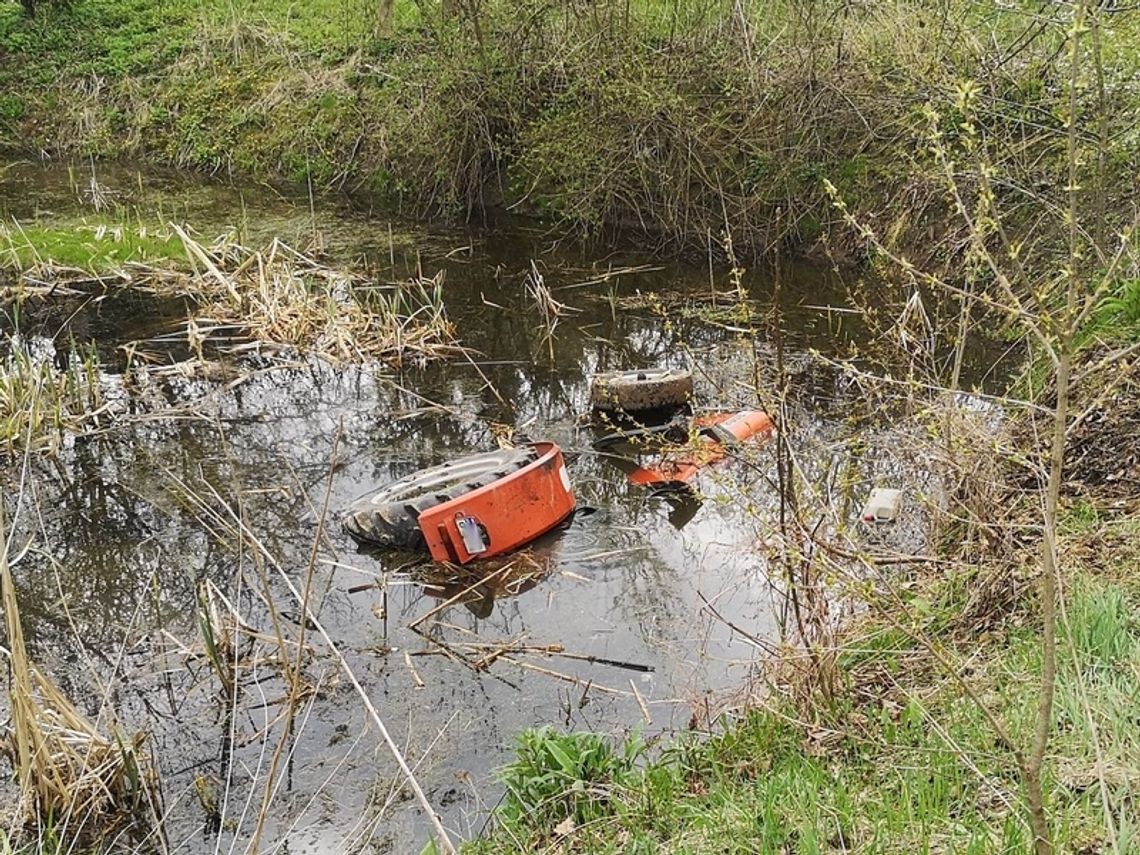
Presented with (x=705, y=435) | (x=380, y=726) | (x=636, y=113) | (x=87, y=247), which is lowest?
(x=705, y=435)

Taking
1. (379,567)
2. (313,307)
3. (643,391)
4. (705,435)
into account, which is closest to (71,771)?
(379,567)

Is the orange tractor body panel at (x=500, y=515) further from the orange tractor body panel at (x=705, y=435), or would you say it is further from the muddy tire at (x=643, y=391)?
the muddy tire at (x=643, y=391)

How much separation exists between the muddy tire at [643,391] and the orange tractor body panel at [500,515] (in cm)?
133

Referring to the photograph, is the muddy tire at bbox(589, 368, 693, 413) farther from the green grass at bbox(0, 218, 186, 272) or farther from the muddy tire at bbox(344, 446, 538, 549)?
the green grass at bbox(0, 218, 186, 272)

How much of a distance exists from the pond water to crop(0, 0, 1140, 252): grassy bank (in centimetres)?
165

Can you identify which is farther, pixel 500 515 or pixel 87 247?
pixel 87 247

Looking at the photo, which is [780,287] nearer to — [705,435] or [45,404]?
[705,435]

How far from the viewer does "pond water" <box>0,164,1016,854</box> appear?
148 inches

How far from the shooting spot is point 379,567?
5.22m

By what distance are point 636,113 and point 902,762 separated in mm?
8676

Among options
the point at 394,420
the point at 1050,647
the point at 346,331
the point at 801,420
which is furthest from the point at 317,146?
the point at 1050,647

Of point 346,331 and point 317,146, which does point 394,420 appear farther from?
point 317,146

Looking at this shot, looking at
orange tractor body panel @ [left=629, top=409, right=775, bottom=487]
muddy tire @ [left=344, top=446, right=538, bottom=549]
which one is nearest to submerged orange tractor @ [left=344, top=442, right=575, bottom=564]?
muddy tire @ [left=344, top=446, right=538, bottom=549]

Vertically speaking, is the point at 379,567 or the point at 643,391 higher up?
the point at 643,391
